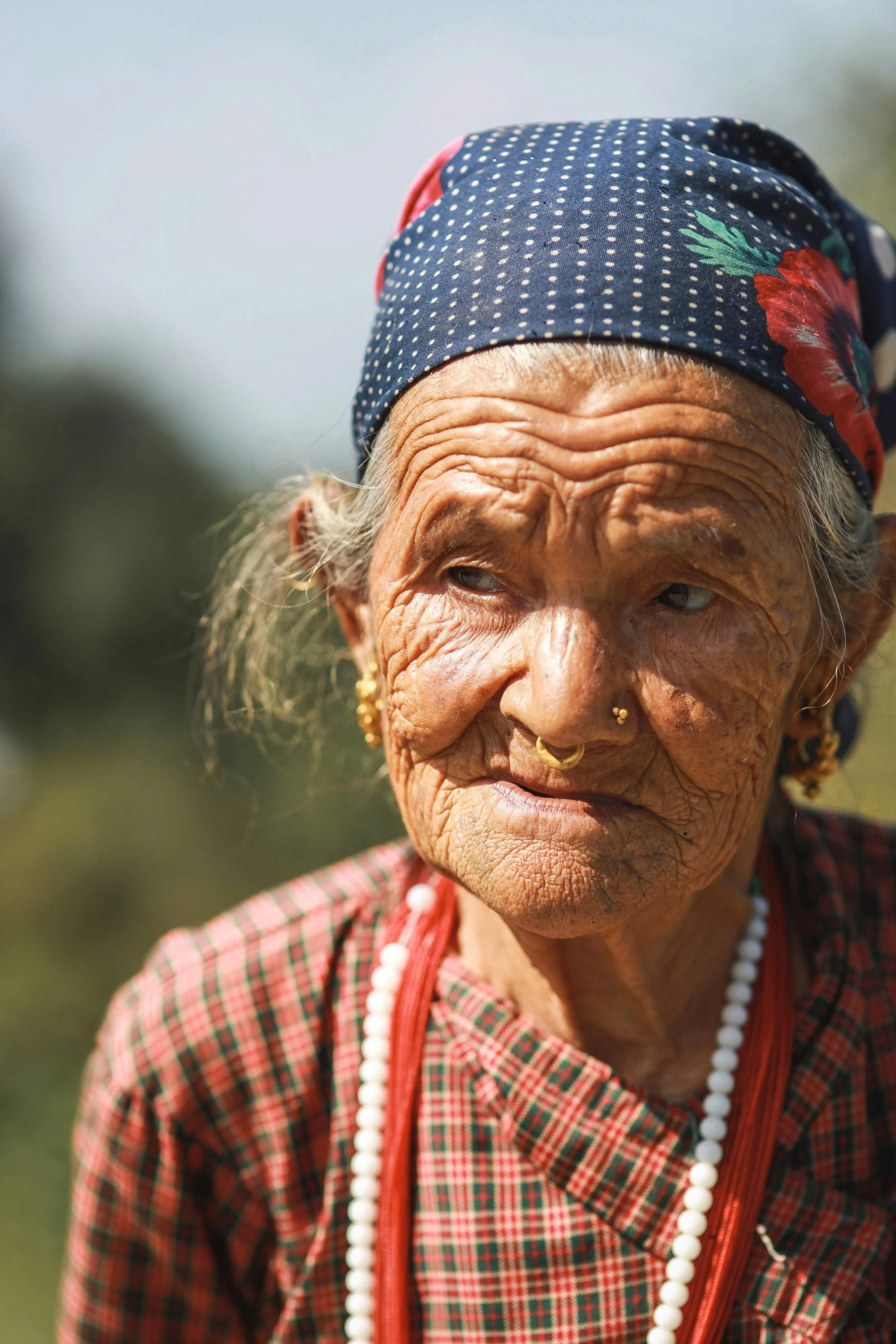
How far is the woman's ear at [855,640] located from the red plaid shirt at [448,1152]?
1.45ft

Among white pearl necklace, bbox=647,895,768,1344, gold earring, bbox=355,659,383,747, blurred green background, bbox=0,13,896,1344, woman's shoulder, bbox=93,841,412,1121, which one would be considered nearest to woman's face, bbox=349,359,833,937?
gold earring, bbox=355,659,383,747

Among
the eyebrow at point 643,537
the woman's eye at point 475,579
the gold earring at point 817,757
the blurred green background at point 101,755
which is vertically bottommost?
the blurred green background at point 101,755

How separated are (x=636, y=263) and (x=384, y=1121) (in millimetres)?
1440

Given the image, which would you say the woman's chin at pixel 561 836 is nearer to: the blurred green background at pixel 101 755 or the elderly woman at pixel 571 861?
the elderly woman at pixel 571 861

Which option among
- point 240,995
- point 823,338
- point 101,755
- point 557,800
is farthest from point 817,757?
point 101,755

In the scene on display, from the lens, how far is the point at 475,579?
1642 millimetres

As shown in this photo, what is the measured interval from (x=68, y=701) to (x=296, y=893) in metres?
2.38

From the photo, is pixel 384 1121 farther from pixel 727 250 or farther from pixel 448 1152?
pixel 727 250

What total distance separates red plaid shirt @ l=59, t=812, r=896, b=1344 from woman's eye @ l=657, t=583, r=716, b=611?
0.79 meters

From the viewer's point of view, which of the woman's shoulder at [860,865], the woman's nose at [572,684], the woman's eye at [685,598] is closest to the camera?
the woman's nose at [572,684]

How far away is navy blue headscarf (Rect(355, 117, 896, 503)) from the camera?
1.54 meters

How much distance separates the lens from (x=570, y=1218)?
181 cm

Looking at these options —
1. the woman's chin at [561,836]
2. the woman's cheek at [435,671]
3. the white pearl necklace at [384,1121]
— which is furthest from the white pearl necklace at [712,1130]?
the woman's cheek at [435,671]

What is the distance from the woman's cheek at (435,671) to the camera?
1599 mm
